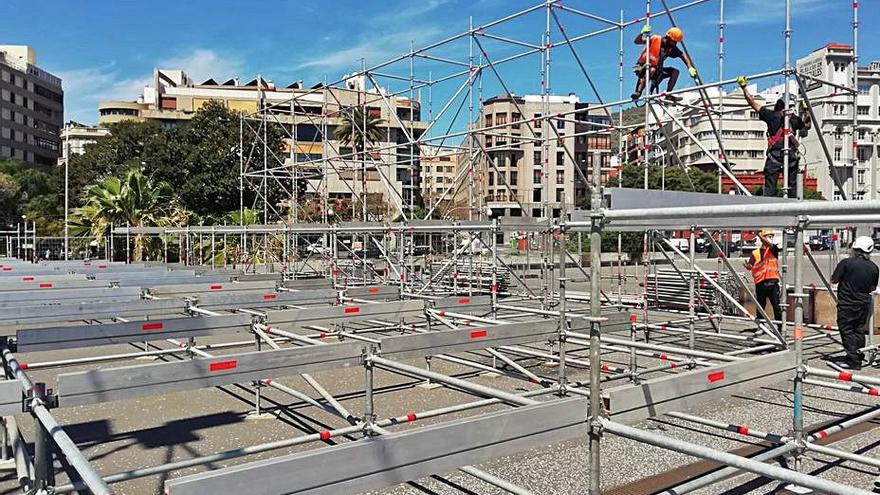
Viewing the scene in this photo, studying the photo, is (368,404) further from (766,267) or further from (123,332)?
(766,267)

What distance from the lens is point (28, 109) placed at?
80625mm

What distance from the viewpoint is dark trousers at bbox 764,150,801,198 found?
9102mm

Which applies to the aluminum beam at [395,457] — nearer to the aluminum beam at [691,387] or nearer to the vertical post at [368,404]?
the aluminum beam at [691,387]

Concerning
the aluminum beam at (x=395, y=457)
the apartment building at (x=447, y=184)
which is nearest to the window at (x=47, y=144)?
the apartment building at (x=447, y=184)

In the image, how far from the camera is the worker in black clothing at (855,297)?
30.2ft

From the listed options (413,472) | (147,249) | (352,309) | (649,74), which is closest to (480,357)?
(352,309)

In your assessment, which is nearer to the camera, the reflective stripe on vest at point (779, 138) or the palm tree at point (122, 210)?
the reflective stripe on vest at point (779, 138)

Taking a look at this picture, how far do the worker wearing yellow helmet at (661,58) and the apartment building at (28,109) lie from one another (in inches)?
3163

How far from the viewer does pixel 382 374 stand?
9.27 m

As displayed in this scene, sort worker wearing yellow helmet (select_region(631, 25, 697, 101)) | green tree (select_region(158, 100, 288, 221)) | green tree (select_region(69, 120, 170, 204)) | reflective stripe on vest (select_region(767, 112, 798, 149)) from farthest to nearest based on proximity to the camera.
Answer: green tree (select_region(69, 120, 170, 204)) → green tree (select_region(158, 100, 288, 221)) → worker wearing yellow helmet (select_region(631, 25, 697, 101)) → reflective stripe on vest (select_region(767, 112, 798, 149))

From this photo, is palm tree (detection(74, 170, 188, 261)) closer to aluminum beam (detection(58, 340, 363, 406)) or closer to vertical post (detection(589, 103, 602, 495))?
aluminum beam (detection(58, 340, 363, 406))

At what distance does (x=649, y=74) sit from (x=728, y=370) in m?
7.93

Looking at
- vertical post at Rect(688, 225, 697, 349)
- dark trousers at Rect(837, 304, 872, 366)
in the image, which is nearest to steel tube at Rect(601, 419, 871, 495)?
vertical post at Rect(688, 225, 697, 349)

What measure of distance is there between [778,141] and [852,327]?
2.76 m
